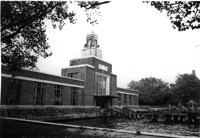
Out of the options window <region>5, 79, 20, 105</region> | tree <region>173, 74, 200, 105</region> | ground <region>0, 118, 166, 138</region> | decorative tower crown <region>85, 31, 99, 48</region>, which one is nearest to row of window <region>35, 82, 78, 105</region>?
window <region>5, 79, 20, 105</region>

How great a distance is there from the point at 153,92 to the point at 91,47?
121ft

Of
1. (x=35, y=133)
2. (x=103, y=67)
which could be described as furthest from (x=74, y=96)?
(x=35, y=133)

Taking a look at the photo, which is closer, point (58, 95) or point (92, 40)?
point (58, 95)

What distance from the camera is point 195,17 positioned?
246 inches

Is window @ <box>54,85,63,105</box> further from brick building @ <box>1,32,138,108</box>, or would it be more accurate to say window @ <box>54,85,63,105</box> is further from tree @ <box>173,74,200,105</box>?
tree @ <box>173,74,200,105</box>

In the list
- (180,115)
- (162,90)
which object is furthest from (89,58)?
(162,90)

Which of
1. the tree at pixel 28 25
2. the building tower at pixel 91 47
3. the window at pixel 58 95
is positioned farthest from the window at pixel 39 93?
the building tower at pixel 91 47

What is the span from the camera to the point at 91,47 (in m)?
44.0

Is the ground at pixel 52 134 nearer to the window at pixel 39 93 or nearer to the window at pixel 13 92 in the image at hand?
the window at pixel 13 92

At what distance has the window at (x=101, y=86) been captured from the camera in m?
A: 41.7

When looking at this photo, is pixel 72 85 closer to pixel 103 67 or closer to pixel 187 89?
pixel 103 67

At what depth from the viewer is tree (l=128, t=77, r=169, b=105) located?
223ft

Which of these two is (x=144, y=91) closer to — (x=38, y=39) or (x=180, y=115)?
(x=180, y=115)

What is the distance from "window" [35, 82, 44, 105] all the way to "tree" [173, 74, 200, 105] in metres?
50.7
